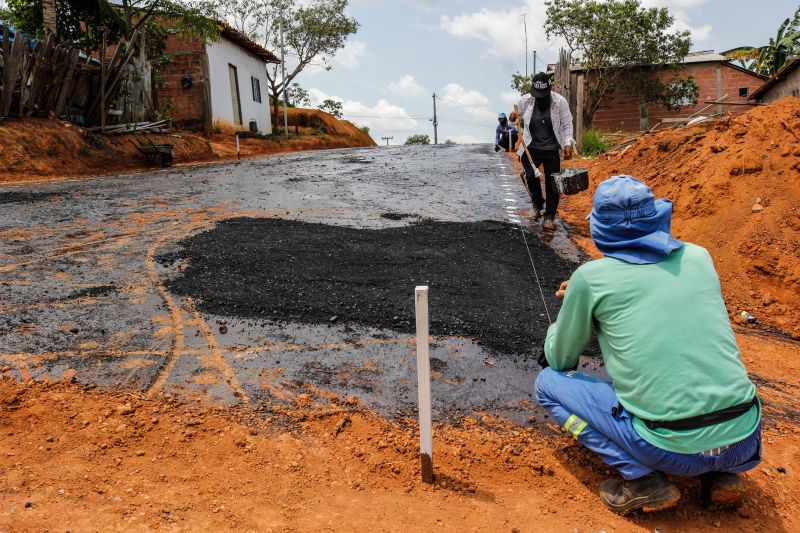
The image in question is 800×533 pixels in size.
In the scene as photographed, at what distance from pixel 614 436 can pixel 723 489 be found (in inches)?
19.7

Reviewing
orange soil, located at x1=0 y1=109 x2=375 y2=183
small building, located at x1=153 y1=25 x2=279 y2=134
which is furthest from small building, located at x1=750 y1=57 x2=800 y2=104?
small building, located at x1=153 y1=25 x2=279 y2=134

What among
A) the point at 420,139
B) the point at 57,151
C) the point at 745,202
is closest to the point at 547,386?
the point at 745,202

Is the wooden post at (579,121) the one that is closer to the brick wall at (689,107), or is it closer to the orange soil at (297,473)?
the brick wall at (689,107)

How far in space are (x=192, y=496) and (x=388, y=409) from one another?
1168mm

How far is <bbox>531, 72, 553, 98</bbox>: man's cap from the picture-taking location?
723 cm

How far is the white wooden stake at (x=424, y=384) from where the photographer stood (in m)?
2.60

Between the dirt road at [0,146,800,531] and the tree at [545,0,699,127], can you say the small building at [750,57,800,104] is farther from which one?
the dirt road at [0,146,800,531]

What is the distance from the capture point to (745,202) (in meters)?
6.71

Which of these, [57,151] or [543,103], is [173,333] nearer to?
[543,103]

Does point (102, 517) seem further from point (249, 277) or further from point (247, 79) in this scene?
point (247, 79)

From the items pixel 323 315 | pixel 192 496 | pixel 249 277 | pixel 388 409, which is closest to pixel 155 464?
pixel 192 496

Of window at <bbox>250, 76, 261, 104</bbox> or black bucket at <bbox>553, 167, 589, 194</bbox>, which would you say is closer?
black bucket at <bbox>553, 167, 589, 194</bbox>

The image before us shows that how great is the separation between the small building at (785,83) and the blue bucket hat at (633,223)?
16166 millimetres

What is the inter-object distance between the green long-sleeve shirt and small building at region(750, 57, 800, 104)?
16.2 metres
